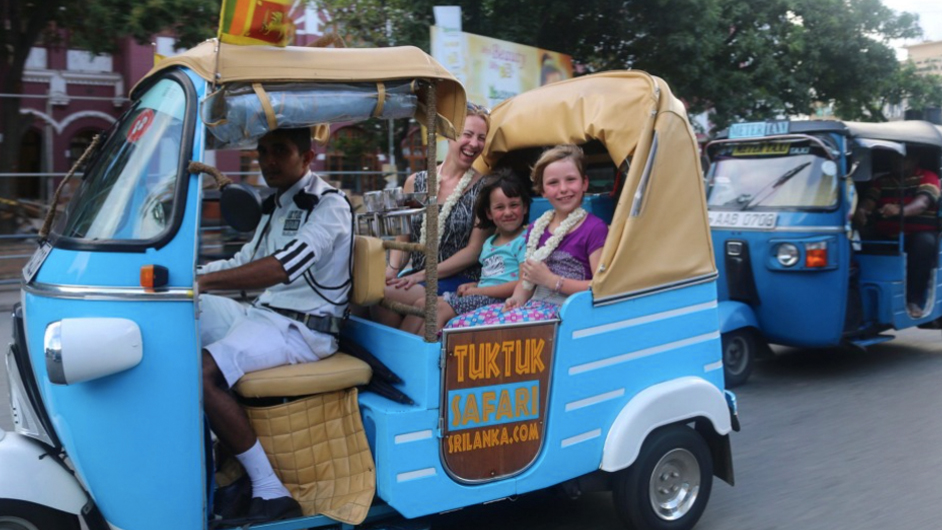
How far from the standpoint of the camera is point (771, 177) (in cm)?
791

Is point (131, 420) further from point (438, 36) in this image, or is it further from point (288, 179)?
point (438, 36)

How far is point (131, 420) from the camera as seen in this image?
9.90 ft

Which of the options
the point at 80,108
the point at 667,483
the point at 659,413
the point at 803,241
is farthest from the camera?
the point at 80,108

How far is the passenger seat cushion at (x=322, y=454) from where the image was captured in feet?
11.3

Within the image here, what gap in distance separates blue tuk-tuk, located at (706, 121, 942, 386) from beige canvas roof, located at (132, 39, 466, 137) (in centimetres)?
449

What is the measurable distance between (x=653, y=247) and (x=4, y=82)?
45.0 ft

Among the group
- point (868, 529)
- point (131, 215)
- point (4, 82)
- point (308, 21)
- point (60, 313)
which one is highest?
point (308, 21)

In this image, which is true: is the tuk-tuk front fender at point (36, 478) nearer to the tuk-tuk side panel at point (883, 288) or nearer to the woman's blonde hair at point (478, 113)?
the woman's blonde hair at point (478, 113)

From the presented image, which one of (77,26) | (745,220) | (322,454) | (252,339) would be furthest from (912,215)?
(77,26)

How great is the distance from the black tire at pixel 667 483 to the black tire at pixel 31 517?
238cm

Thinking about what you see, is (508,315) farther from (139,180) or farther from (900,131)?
(900,131)

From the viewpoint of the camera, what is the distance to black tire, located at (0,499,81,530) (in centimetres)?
293

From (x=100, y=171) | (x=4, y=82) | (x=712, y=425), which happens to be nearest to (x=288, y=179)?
(x=100, y=171)

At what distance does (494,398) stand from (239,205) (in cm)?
134
